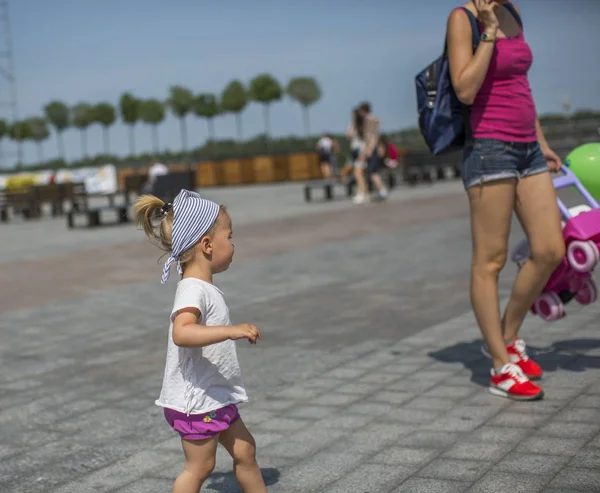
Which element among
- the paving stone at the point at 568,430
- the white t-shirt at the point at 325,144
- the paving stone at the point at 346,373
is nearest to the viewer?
the paving stone at the point at 568,430

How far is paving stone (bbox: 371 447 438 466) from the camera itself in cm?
378

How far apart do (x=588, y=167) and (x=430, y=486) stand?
2.51 meters

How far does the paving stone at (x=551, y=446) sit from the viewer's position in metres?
3.73

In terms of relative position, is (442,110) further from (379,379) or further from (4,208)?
(4,208)

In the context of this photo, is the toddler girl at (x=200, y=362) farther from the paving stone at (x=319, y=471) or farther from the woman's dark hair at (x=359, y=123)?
the woman's dark hair at (x=359, y=123)

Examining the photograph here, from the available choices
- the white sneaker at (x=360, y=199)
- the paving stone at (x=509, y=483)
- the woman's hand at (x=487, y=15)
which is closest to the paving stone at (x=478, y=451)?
the paving stone at (x=509, y=483)

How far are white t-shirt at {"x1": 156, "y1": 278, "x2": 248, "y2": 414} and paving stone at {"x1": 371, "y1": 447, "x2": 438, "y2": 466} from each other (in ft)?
3.08

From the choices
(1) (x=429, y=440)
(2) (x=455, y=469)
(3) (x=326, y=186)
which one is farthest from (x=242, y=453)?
(3) (x=326, y=186)

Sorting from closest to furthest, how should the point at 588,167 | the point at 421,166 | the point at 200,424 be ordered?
the point at 200,424 < the point at 588,167 < the point at 421,166

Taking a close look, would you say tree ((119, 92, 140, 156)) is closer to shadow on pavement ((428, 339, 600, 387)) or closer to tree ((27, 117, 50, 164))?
tree ((27, 117, 50, 164))

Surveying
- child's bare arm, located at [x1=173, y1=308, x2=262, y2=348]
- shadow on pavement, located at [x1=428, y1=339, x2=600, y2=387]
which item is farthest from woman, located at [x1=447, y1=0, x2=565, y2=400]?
child's bare arm, located at [x1=173, y1=308, x2=262, y2=348]

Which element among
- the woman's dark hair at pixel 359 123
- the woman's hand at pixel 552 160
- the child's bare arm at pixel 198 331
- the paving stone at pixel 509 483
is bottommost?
the paving stone at pixel 509 483

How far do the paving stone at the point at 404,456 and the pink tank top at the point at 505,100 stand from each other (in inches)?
61.0

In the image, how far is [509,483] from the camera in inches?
135
